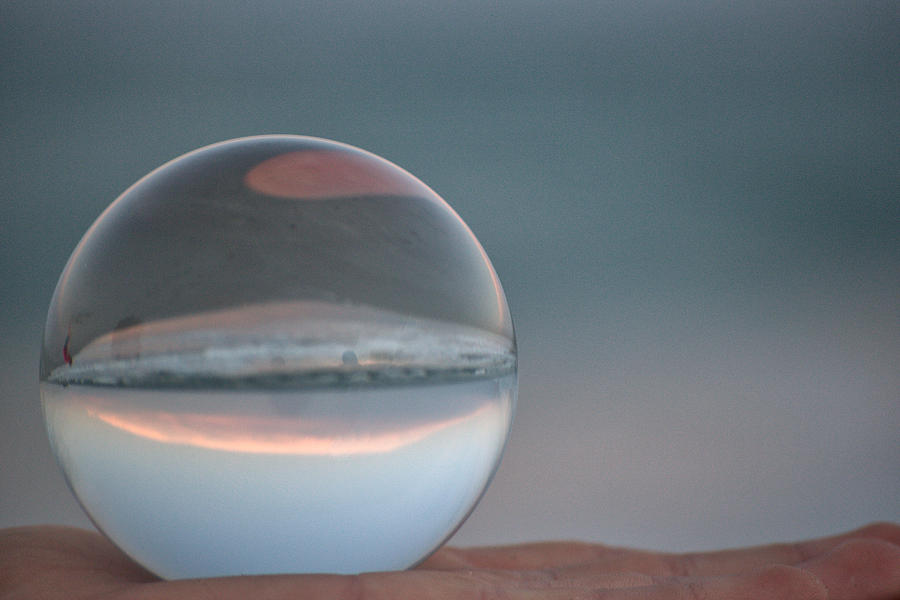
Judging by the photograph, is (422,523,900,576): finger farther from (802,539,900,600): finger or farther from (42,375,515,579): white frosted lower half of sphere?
(42,375,515,579): white frosted lower half of sphere

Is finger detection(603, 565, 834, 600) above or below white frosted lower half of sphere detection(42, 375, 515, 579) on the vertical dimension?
below

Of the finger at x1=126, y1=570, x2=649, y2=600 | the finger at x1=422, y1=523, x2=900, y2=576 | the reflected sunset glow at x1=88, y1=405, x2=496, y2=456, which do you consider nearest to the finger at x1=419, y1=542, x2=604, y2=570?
the finger at x1=422, y1=523, x2=900, y2=576

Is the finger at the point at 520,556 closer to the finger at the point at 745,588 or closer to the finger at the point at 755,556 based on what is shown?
the finger at the point at 755,556

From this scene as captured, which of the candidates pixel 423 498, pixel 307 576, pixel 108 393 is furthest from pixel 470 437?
pixel 108 393

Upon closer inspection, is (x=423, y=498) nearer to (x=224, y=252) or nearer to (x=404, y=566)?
(x=404, y=566)

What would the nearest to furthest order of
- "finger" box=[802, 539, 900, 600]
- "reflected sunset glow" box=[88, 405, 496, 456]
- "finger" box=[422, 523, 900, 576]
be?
"reflected sunset glow" box=[88, 405, 496, 456] → "finger" box=[802, 539, 900, 600] → "finger" box=[422, 523, 900, 576]

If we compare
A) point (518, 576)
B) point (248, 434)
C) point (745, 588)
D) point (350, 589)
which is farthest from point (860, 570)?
point (248, 434)

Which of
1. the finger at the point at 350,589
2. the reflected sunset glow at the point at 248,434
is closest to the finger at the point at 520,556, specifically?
the finger at the point at 350,589
